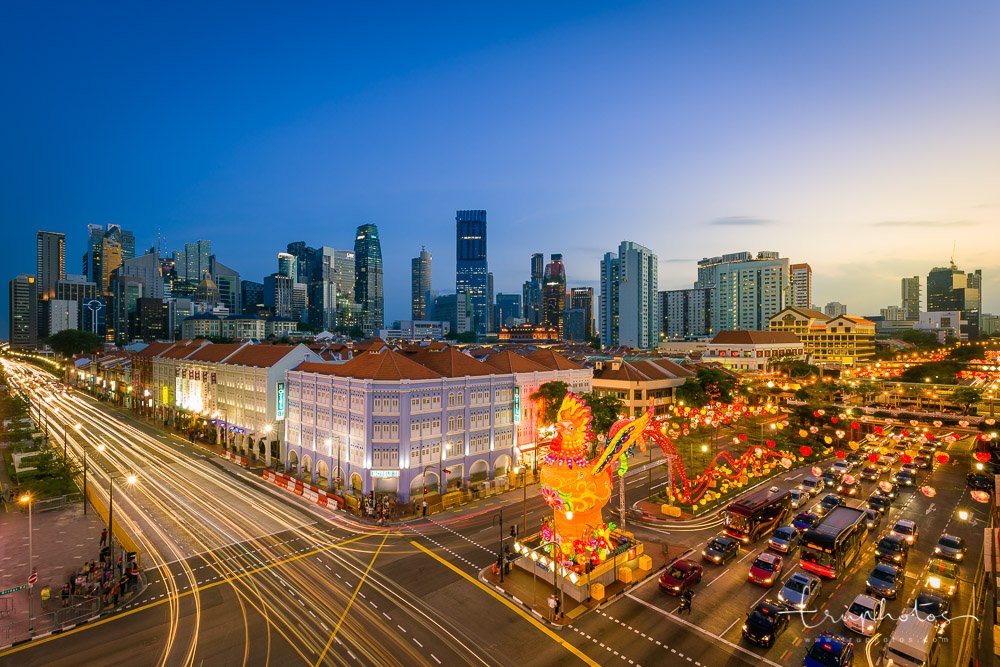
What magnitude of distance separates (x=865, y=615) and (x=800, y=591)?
3.38m

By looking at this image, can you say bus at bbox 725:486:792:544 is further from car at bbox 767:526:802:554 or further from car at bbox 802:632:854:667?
car at bbox 802:632:854:667

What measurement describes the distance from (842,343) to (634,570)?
150 metres

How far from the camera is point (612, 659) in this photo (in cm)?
2559

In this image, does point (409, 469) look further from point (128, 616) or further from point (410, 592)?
point (128, 616)

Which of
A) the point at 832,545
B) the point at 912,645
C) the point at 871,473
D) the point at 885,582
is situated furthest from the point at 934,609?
the point at 871,473

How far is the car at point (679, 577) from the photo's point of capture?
31545 mm

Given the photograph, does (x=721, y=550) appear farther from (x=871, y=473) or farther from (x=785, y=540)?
(x=871, y=473)

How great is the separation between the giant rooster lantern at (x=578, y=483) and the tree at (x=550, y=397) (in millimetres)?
26315

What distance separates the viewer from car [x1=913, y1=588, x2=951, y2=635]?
2716cm

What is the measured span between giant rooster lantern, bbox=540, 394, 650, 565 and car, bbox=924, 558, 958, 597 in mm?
20410

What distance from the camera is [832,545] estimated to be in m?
34.8

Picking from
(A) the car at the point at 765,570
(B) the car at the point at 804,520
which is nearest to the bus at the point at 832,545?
(B) the car at the point at 804,520

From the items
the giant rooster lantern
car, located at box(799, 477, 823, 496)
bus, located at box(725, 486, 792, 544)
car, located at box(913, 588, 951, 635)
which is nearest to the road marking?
the giant rooster lantern

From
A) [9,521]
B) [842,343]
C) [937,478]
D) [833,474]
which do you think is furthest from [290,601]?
[842,343]
